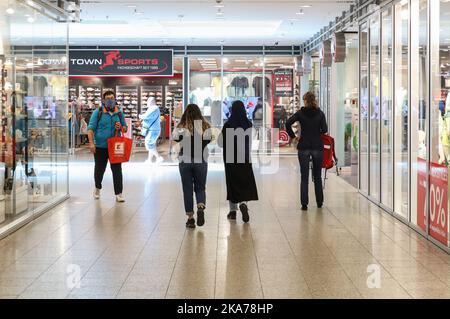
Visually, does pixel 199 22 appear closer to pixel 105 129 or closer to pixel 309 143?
pixel 105 129

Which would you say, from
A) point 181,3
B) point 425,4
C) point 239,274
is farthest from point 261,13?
point 239,274

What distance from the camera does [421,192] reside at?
7930 millimetres

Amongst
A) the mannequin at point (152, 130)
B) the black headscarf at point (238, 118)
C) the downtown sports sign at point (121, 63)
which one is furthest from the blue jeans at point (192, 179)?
the downtown sports sign at point (121, 63)

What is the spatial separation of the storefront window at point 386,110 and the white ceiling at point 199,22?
117 inches

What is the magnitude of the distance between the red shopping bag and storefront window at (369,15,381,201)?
3.46 m

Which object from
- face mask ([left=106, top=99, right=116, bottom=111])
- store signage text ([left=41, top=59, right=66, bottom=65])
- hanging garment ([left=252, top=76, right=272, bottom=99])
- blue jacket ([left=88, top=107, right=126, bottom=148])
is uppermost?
hanging garment ([left=252, top=76, right=272, bottom=99])

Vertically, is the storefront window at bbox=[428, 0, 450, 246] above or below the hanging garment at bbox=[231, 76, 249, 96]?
below

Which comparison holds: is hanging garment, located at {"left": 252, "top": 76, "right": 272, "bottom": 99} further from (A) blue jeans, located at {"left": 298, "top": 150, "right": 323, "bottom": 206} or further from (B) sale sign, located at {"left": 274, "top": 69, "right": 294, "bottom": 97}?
(A) blue jeans, located at {"left": 298, "top": 150, "right": 323, "bottom": 206}

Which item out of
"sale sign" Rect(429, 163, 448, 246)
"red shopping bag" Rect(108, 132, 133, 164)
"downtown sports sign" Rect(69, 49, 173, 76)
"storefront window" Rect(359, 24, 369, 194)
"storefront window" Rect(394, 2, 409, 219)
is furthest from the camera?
"downtown sports sign" Rect(69, 49, 173, 76)

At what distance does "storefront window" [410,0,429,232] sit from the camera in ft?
25.6

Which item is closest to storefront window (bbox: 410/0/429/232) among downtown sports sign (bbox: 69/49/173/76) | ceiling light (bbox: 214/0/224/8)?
ceiling light (bbox: 214/0/224/8)

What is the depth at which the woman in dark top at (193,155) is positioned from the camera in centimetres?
824
